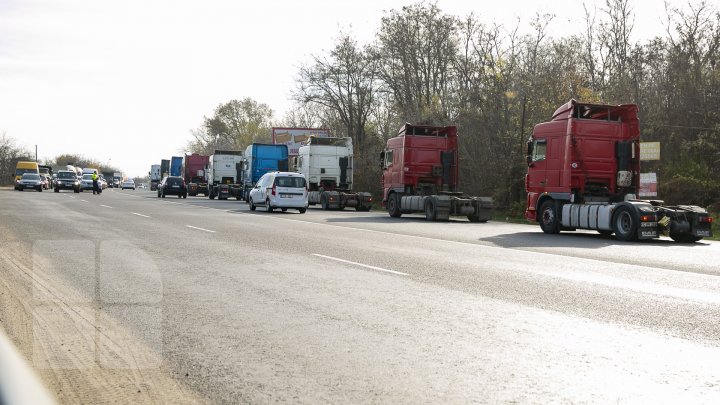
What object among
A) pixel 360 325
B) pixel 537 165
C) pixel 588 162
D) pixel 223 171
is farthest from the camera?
pixel 223 171

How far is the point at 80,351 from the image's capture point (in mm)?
6047

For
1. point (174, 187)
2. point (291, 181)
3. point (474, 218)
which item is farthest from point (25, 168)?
point (474, 218)

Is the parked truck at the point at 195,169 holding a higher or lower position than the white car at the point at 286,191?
higher

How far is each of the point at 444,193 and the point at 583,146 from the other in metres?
9.29

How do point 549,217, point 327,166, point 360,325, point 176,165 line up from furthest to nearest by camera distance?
point 176,165, point 327,166, point 549,217, point 360,325

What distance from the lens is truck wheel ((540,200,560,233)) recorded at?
2277 cm

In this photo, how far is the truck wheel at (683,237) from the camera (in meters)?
19.7

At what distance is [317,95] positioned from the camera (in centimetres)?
6656

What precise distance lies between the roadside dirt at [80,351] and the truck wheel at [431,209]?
20.8 m

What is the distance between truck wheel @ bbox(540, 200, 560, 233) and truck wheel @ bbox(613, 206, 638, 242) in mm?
2519

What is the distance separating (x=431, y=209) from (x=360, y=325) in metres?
22.6

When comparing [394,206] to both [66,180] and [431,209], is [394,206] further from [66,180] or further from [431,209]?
[66,180]

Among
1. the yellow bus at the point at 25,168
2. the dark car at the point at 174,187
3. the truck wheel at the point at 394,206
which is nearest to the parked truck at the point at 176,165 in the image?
the yellow bus at the point at 25,168

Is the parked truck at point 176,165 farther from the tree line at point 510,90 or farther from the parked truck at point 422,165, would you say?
the parked truck at point 422,165
